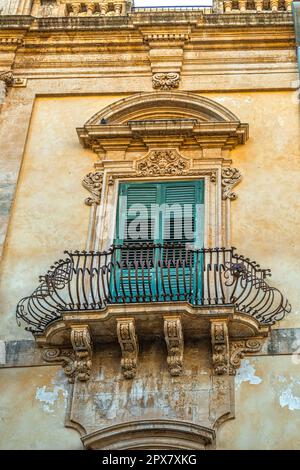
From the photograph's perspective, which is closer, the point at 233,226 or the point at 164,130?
the point at 233,226

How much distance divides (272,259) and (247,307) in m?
0.89

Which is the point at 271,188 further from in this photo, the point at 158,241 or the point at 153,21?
the point at 153,21

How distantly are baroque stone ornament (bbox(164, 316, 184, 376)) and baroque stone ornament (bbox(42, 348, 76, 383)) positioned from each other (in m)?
1.12

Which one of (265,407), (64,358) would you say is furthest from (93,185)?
(265,407)

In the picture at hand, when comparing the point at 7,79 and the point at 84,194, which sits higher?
the point at 7,79

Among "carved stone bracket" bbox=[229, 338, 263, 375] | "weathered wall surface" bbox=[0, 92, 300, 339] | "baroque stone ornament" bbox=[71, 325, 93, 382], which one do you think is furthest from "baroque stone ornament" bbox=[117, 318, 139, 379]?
"weathered wall surface" bbox=[0, 92, 300, 339]

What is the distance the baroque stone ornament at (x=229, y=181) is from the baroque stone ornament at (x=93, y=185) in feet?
5.43

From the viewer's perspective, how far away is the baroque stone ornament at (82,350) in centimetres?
989

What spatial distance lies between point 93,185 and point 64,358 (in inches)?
107

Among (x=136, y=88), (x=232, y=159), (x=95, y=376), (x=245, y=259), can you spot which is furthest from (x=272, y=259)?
(x=136, y=88)

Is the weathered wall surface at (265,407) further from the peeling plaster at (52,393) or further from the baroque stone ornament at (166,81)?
the baroque stone ornament at (166,81)

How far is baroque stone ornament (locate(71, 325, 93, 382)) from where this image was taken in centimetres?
989

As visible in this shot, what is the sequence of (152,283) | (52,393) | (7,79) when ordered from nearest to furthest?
(52,393) < (152,283) < (7,79)

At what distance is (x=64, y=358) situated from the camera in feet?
33.5
